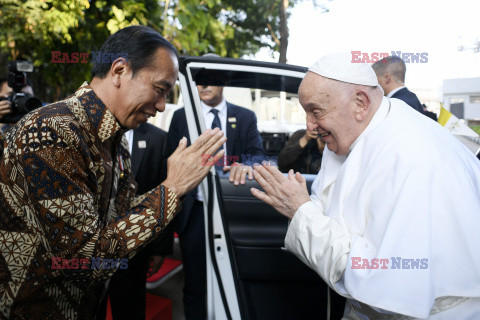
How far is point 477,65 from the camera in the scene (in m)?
2.54

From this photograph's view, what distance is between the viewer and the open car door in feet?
7.05

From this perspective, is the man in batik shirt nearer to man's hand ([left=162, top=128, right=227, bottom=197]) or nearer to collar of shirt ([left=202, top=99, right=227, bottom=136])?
man's hand ([left=162, top=128, right=227, bottom=197])

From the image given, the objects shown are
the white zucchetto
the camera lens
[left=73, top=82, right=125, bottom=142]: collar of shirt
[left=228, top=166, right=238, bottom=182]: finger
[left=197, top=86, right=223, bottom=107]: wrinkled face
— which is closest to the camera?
[left=73, top=82, right=125, bottom=142]: collar of shirt

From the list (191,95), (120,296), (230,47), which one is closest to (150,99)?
(191,95)

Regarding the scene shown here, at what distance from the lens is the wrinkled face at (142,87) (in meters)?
1.54

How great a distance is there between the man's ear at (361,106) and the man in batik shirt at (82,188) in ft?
2.12

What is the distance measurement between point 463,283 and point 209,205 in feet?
4.43

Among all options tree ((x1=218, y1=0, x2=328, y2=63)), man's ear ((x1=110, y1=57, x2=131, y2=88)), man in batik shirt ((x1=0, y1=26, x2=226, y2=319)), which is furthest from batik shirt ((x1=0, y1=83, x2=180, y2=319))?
tree ((x1=218, y1=0, x2=328, y2=63))

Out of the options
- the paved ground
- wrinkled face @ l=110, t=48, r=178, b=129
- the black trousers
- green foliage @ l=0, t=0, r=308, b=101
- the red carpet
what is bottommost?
the paved ground

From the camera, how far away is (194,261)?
2943mm

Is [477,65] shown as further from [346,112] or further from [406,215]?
[406,215]

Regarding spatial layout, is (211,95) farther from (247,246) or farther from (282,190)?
(282,190)

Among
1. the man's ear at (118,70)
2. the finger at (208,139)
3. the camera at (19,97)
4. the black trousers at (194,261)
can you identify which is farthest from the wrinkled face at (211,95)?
the man's ear at (118,70)

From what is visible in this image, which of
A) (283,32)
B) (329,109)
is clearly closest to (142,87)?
(329,109)
